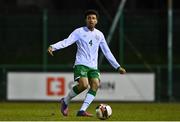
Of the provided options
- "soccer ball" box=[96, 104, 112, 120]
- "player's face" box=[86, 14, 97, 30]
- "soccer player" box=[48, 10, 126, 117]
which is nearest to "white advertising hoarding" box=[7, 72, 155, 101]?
"soccer player" box=[48, 10, 126, 117]

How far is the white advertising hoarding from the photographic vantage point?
26906 mm

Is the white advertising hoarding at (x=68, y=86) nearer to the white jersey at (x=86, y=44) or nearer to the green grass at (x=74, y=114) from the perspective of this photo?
the green grass at (x=74, y=114)

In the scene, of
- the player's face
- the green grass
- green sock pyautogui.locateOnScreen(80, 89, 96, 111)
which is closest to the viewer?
the green grass

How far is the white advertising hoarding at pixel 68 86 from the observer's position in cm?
2691

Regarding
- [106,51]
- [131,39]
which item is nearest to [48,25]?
[131,39]

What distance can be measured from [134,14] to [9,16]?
5.04 m

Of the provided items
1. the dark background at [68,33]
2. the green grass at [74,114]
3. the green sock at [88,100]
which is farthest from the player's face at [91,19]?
the dark background at [68,33]

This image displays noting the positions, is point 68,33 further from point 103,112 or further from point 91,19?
point 103,112

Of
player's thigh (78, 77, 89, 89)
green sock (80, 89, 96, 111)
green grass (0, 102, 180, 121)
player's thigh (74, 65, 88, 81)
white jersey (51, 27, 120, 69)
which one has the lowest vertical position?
green grass (0, 102, 180, 121)

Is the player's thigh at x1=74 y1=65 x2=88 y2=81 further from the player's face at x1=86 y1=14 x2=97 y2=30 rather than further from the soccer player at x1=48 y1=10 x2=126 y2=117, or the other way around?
the player's face at x1=86 y1=14 x2=97 y2=30

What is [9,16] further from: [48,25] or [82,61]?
[82,61]

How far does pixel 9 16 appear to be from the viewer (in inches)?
1207

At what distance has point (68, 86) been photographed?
88.3 feet

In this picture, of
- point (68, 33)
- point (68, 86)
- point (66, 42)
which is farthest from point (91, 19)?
point (68, 33)
